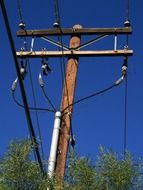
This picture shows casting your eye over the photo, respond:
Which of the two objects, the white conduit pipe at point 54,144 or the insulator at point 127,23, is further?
the insulator at point 127,23

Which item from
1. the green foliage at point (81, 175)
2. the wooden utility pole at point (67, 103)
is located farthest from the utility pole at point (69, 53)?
the green foliage at point (81, 175)

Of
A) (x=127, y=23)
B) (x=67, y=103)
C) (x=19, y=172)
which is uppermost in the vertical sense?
(x=127, y=23)

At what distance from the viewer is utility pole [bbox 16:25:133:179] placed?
12.6 meters

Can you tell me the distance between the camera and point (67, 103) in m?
12.9

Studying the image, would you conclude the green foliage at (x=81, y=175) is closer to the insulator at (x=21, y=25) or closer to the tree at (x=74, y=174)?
the tree at (x=74, y=174)

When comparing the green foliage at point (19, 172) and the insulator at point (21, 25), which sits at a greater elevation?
the insulator at point (21, 25)

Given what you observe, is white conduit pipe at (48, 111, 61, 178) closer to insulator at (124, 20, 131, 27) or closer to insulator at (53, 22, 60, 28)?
insulator at (53, 22, 60, 28)

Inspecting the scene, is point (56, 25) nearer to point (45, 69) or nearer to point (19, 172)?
point (45, 69)

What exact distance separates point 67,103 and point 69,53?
1191mm

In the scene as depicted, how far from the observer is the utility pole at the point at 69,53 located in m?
12.6

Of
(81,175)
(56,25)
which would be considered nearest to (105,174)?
(81,175)

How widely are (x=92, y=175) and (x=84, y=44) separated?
4.25 meters

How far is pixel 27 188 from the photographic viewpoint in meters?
10.2

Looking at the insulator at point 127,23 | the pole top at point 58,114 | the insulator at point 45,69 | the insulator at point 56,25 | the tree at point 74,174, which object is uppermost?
the insulator at point 127,23
